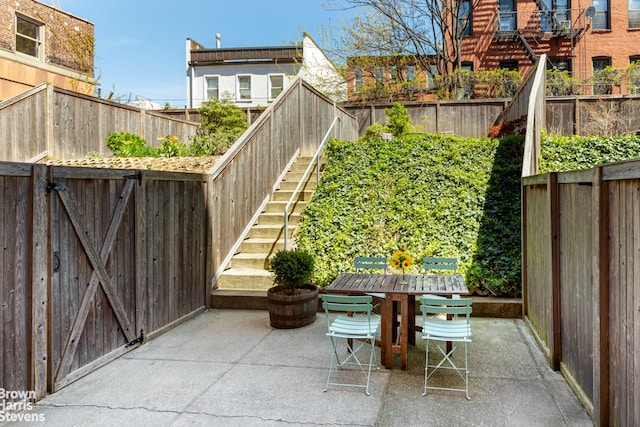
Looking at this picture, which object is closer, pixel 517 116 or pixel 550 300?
pixel 550 300

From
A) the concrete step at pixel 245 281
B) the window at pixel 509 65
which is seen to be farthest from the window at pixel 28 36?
the window at pixel 509 65

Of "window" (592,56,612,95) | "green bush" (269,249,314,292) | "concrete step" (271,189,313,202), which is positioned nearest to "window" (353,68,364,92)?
"window" (592,56,612,95)

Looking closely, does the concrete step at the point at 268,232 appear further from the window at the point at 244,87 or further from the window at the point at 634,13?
the window at the point at 634,13

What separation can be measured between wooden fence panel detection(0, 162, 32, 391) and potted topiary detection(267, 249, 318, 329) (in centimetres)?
271

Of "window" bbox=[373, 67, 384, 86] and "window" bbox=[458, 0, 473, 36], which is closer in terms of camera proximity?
"window" bbox=[373, 67, 384, 86]

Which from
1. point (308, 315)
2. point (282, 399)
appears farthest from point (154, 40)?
point (282, 399)

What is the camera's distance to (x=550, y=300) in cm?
419

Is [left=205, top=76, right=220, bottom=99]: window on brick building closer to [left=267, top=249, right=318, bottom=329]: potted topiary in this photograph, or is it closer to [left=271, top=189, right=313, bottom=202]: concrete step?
[left=271, top=189, right=313, bottom=202]: concrete step

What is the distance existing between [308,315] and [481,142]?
575 centimetres

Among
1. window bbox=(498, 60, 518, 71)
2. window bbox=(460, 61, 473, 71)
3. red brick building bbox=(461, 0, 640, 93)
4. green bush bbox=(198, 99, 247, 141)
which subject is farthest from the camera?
window bbox=(460, 61, 473, 71)

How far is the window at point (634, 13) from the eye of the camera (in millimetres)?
19297

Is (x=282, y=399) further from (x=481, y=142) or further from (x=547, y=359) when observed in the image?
(x=481, y=142)

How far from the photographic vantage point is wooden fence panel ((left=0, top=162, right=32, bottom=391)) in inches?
131

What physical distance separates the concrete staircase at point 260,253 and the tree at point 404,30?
1099 cm
